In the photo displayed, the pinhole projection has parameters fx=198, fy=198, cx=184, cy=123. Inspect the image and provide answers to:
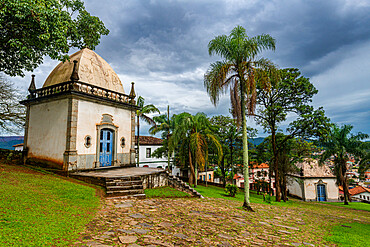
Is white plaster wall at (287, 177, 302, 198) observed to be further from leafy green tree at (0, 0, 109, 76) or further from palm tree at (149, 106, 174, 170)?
leafy green tree at (0, 0, 109, 76)

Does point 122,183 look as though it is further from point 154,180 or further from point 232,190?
point 232,190

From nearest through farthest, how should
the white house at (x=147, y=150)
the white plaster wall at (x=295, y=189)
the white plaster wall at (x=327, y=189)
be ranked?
the white plaster wall at (x=327, y=189) < the white plaster wall at (x=295, y=189) < the white house at (x=147, y=150)

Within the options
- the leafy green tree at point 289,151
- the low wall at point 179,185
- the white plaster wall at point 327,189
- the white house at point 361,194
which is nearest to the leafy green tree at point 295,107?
the leafy green tree at point 289,151

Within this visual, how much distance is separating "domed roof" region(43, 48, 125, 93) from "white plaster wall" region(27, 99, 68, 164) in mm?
2057

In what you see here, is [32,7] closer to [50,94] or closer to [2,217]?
[50,94]

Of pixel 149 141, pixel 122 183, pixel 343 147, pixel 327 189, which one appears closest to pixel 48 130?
pixel 122 183

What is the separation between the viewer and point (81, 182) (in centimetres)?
1007

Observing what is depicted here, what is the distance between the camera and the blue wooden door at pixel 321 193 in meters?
31.1

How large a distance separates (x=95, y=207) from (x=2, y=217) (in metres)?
2.27

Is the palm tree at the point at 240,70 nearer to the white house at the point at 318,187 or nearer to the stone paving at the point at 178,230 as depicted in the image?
the stone paving at the point at 178,230

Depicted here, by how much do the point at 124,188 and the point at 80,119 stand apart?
564cm

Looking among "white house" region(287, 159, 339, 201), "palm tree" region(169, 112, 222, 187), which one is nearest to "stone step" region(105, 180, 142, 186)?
"palm tree" region(169, 112, 222, 187)

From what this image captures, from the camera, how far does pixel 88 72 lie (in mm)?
13727

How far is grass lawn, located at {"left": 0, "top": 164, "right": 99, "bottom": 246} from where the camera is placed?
3.74 meters
